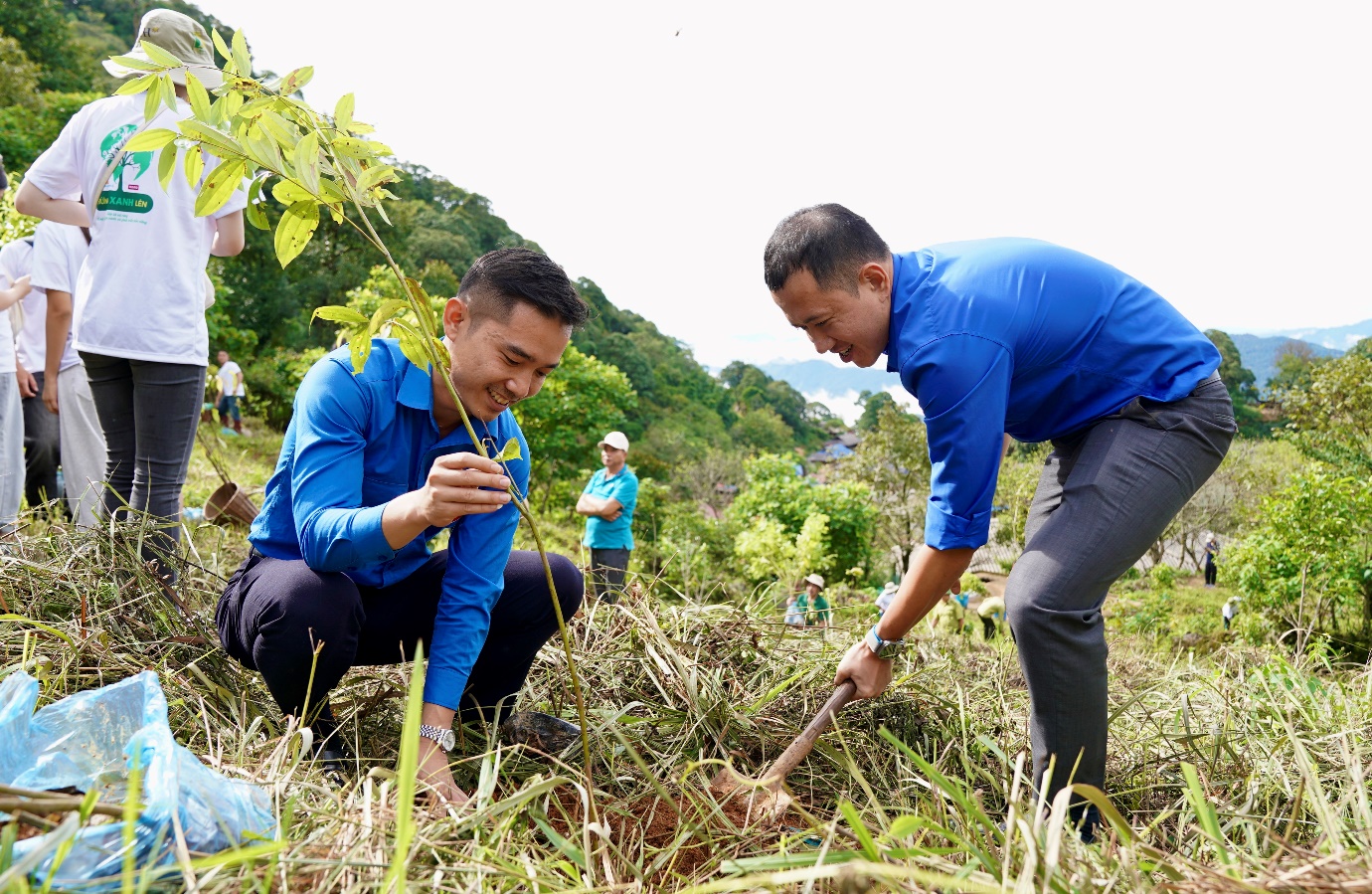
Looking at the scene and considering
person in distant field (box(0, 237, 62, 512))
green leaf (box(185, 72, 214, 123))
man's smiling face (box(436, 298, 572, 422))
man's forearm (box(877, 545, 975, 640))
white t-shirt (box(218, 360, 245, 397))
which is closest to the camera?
green leaf (box(185, 72, 214, 123))

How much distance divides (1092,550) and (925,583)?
331 mm

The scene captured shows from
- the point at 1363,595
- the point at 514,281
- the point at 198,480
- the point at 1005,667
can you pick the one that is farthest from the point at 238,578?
the point at 1363,595

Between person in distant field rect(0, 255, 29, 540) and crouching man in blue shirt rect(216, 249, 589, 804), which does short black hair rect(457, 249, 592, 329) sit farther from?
person in distant field rect(0, 255, 29, 540)

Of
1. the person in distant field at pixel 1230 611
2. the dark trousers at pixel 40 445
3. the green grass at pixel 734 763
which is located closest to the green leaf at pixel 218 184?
the green grass at pixel 734 763

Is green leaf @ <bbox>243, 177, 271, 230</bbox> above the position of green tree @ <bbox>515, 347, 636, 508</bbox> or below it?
above

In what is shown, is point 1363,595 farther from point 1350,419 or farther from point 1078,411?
point 1078,411

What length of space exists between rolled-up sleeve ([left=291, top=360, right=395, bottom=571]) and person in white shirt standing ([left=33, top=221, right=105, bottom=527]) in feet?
7.05

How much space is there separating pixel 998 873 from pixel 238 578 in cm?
157

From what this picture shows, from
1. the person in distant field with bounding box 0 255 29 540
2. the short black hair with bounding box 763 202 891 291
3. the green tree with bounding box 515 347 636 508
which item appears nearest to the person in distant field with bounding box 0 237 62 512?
the person in distant field with bounding box 0 255 29 540

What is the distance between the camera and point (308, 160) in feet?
4.41

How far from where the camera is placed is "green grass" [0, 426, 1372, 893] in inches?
44.8

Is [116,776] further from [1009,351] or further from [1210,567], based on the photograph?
[1210,567]

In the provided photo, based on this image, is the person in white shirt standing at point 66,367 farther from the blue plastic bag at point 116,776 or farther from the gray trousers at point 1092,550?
the gray trousers at point 1092,550

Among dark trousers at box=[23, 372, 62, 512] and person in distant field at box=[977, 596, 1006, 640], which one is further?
person in distant field at box=[977, 596, 1006, 640]
